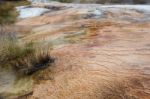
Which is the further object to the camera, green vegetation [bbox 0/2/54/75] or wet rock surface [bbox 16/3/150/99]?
green vegetation [bbox 0/2/54/75]

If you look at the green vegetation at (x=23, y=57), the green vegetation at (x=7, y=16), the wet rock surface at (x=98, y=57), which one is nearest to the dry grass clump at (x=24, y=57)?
the green vegetation at (x=23, y=57)

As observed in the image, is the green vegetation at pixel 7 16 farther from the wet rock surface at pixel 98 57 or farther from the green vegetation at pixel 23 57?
the green vegetation at pixel 23 57

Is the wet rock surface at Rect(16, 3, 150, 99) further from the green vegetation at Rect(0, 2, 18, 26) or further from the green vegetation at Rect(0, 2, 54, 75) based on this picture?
the green vegetation at Rect(0, 2, 18, 26)

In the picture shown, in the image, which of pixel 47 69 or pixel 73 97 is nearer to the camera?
pixel 73 97

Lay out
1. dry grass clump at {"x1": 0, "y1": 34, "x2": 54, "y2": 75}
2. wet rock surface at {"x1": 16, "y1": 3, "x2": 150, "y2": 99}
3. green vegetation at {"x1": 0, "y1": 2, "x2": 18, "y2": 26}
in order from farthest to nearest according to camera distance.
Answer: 1. green vegetation at {"x1": 0, "y1": 2, "x2": 18, "y2": 26}
2. dry grass clump at {"x1": 0, "y1": 34, "x2": 54, "y2": 75}
3. wet rock surface at {"x1": 16, "y1": 3, "x2": 150, "y2": 99}

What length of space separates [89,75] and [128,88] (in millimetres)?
560

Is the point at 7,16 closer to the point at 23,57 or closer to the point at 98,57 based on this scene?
the point at 23,57

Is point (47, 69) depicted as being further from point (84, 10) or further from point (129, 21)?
point (84, 10)

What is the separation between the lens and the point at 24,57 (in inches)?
173

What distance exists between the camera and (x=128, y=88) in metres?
3.26

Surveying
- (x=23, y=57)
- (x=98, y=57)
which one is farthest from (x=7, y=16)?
(x=98, y=57)

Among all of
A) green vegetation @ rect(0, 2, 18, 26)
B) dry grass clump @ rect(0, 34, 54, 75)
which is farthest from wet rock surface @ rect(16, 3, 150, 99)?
green vegetation @ rect(0, 2, 18, 26)

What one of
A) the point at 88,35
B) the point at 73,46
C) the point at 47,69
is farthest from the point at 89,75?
the point at 88,35

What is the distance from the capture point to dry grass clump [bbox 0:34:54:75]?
423 cm
